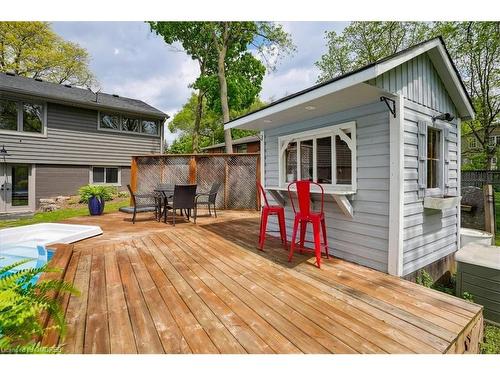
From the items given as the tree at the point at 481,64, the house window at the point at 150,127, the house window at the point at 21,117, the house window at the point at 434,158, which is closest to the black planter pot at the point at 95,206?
the house window at the point at 21,117

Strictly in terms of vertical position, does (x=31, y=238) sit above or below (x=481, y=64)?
below

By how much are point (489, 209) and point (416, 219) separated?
3.66 meters

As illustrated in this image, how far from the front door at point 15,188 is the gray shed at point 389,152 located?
9864mm

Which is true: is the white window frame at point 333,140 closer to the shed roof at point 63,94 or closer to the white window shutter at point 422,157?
the white window shutter at point 422,157

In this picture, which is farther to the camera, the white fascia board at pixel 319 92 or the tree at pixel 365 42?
the tree at pixel 365 42

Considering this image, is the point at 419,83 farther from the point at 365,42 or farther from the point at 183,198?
the point at 365,42

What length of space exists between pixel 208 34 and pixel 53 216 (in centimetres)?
981

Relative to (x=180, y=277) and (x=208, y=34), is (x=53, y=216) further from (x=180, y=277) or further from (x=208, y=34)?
(x=208, y=34)

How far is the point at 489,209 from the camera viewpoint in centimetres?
525

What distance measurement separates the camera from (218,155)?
7816 millimetres

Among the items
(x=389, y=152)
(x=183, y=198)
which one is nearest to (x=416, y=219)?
(x=389, y=152)

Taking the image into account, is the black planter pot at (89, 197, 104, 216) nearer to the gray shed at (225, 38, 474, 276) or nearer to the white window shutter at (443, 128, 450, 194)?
the gray shed at (225, 38, 474, 276)

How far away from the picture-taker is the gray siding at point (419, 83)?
281 cm

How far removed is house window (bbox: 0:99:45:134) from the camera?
8641 mm
